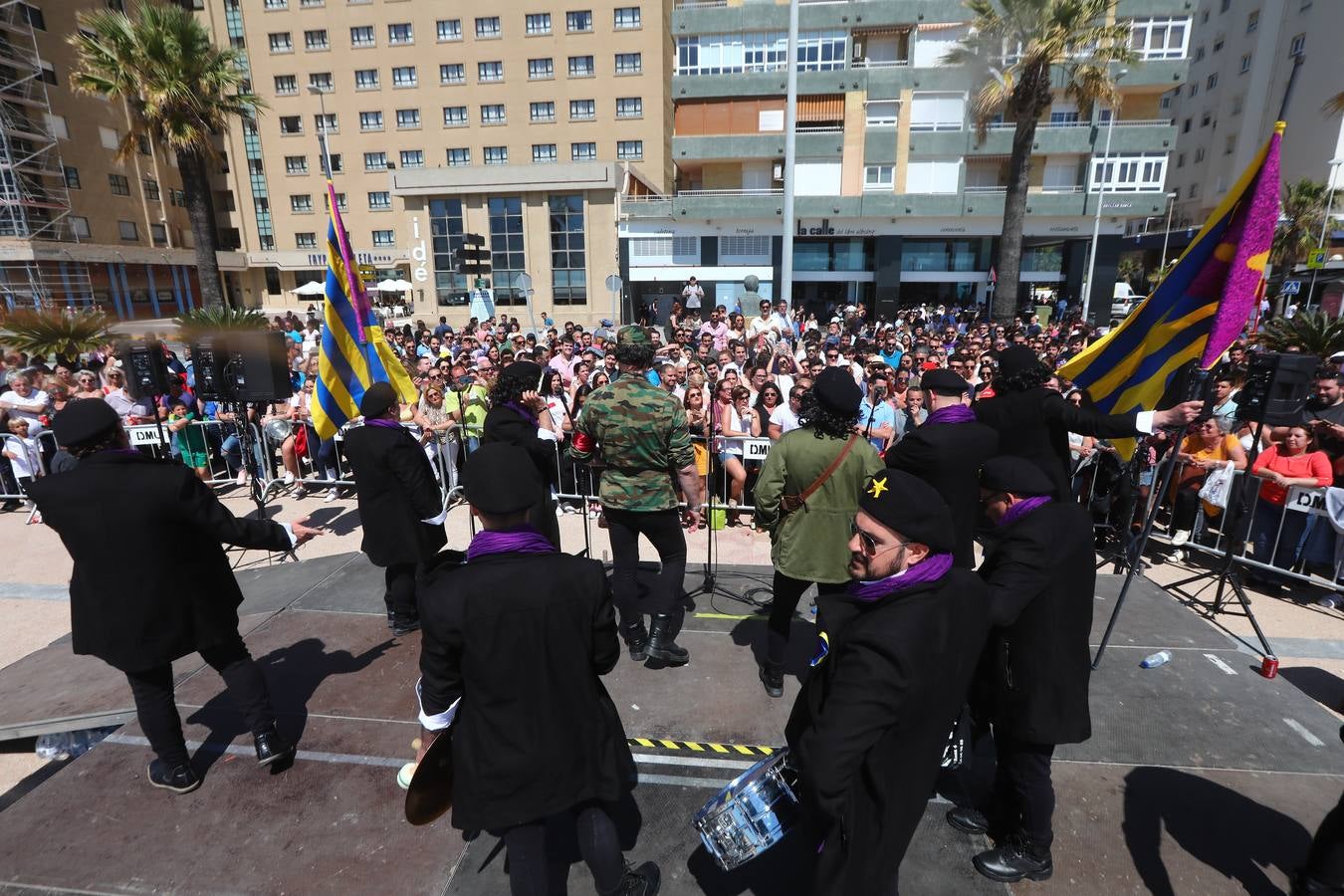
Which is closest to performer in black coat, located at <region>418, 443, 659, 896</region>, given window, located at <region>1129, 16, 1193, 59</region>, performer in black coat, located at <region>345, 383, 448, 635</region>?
performer in black coat, located at <region>345, 383, 448, 635</region>

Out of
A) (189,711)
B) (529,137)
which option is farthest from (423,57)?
(189,711)

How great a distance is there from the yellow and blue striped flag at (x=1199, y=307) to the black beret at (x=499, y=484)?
4.19m

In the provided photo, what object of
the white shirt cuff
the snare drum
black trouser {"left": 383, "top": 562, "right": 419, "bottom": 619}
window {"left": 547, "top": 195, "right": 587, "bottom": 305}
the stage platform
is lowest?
the stage platform

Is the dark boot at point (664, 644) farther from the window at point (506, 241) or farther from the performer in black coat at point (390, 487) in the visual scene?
the window at point (506, 241)

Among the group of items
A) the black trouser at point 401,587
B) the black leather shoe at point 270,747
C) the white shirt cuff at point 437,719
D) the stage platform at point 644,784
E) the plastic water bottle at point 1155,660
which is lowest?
the stage platform at point 644,784

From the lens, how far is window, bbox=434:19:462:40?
39.0 metres

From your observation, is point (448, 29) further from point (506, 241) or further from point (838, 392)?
point (838, 392)

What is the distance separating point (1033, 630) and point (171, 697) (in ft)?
13.1

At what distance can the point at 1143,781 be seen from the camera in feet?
11.4

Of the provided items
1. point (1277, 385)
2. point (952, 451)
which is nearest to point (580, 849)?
point (952, 451)

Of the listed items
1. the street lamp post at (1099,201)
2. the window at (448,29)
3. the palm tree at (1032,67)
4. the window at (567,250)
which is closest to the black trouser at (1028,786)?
the palm tree at (1032,67)

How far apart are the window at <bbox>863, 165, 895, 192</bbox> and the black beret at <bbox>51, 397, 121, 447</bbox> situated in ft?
105

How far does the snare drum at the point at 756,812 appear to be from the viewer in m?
2.29

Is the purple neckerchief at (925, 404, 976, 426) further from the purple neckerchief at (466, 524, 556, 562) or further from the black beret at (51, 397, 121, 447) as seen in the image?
the black beret at (51, 397, 121, 447)
